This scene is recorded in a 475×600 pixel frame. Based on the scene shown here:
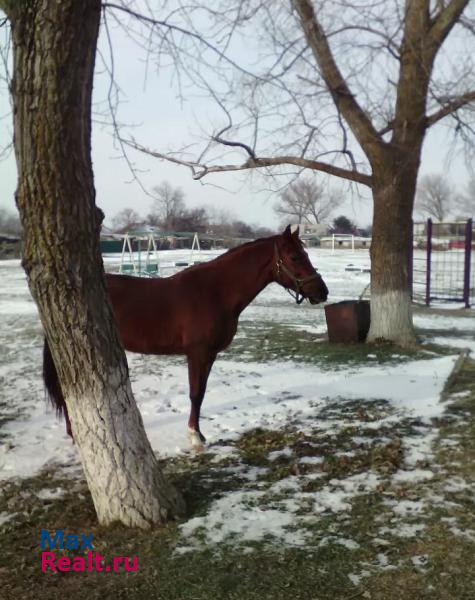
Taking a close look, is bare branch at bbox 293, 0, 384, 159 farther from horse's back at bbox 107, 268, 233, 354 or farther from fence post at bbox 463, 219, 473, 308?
fence post at bbox 463, 219, 473, 308

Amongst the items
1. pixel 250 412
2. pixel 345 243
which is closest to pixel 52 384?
pixel 250 412

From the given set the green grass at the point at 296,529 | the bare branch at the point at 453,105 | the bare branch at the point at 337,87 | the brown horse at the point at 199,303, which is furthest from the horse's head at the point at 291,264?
the bare branch at the point at 453,105

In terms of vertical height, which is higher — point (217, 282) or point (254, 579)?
point (217, 282)

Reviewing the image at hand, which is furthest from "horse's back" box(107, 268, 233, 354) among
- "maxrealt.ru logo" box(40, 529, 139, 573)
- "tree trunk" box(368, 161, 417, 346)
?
"tree trunk" box(368, 161, 417, 346)

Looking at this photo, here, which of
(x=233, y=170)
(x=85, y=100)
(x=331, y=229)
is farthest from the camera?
(x=331, y=229)

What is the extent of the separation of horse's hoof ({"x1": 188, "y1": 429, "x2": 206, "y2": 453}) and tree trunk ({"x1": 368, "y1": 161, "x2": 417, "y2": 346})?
186 inches

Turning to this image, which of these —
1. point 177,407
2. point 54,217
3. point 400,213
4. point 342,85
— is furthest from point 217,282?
point 342,85

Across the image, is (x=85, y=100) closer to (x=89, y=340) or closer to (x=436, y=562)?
(x=89, y=340)

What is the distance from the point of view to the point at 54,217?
2.63 metres

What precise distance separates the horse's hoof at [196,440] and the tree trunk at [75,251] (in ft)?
3.67

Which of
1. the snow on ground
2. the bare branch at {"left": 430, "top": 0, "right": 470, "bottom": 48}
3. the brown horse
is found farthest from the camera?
the bare branch at {"left": 430, "top": 0, "right": 470, "bottom": 48}

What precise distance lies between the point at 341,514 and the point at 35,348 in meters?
6.49

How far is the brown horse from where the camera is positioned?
440 centimetres

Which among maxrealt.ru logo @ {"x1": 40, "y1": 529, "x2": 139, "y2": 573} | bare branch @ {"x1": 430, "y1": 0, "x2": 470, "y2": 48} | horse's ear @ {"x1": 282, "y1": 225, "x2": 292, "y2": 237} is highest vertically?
bare branch @ {"x1": 430, "y1": 0, "x2": 470, "y2": 48}
